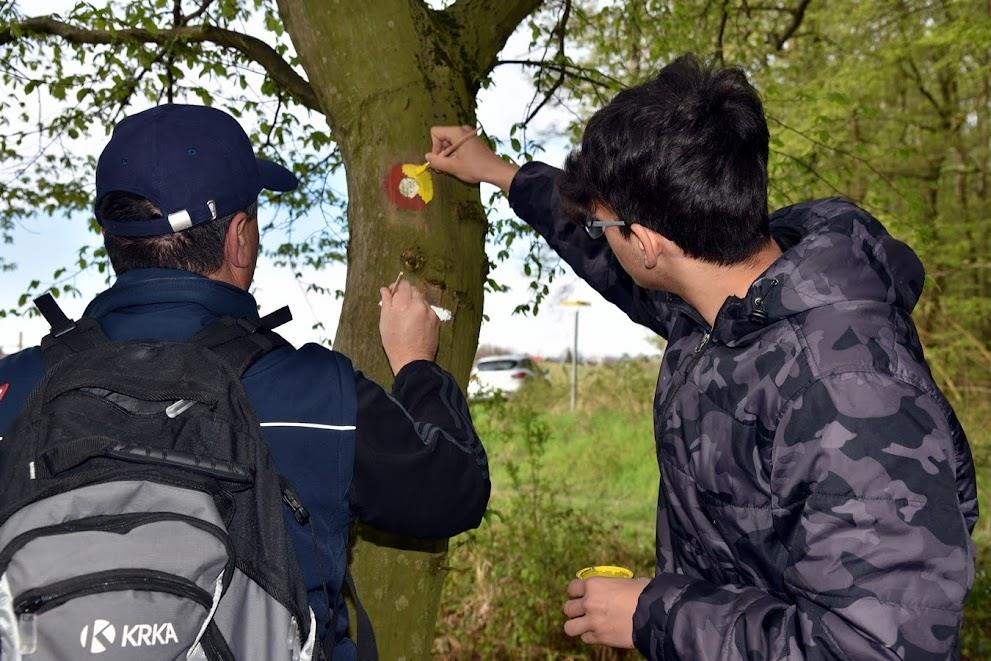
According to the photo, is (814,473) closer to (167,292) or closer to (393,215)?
(167,292)

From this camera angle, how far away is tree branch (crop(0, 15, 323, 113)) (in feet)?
12.1

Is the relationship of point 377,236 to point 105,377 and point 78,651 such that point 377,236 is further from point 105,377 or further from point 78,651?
point 78,651

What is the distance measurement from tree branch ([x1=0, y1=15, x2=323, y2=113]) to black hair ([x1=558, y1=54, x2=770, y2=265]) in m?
1.88

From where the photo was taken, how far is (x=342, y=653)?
1.97 meters

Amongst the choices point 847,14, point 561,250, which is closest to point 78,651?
point 561,250

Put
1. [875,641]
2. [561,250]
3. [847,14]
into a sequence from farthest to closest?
[847,14]
[561,250]
[875,641]

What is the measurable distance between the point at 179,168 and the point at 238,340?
392mm

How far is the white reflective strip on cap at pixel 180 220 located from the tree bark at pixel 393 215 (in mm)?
991

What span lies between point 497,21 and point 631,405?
35.6 ft

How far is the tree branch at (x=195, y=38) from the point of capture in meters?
3.68

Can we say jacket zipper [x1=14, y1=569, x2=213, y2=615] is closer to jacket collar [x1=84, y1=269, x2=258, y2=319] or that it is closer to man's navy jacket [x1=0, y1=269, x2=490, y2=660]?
man's navy jacket [x1=0, y1=269, x2=490, y2=660]

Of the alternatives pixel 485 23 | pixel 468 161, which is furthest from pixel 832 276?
pixel 485 23

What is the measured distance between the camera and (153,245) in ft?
6.07

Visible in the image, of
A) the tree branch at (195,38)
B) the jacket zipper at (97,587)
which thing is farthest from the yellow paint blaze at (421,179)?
the jacket zipper at (97,587)
